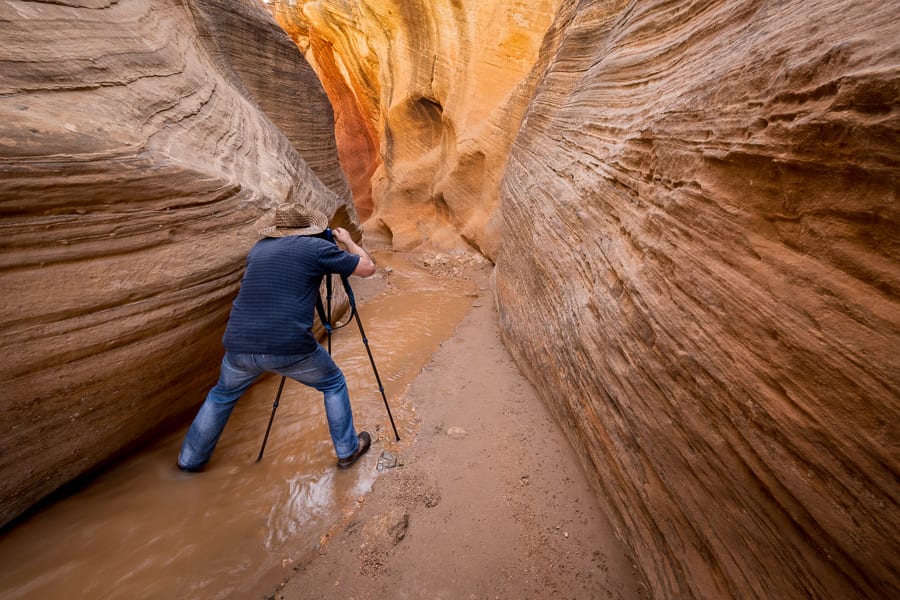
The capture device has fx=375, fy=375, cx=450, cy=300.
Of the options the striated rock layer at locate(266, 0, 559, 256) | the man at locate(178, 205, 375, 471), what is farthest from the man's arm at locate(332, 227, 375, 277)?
the striated rock layer at locate(266, 0, 559, 256)

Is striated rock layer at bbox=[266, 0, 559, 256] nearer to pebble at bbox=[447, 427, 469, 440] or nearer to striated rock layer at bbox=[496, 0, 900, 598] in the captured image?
pebble at bbox=[447, 427, 469, 440]

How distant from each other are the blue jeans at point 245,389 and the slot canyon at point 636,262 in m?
0.45

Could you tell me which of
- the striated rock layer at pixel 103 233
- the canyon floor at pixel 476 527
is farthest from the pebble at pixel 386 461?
the striated rock layer at pixel 103 233

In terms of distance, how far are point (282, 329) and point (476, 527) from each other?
5.44 feet

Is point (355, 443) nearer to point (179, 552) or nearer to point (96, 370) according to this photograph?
point (179, 552)

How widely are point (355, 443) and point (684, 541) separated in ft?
6.61

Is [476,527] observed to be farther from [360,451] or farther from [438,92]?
[438,92]

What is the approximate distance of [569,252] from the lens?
300 cm

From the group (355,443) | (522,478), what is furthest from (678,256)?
(355,443)

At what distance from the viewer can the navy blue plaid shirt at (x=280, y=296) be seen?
2.27m

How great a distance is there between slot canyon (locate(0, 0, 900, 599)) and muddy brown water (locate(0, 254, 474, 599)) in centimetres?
24

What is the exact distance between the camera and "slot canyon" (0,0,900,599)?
Result: 1.13m

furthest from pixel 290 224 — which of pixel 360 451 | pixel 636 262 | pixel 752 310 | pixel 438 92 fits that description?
pixel 438 92

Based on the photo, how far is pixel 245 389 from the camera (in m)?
2.51
